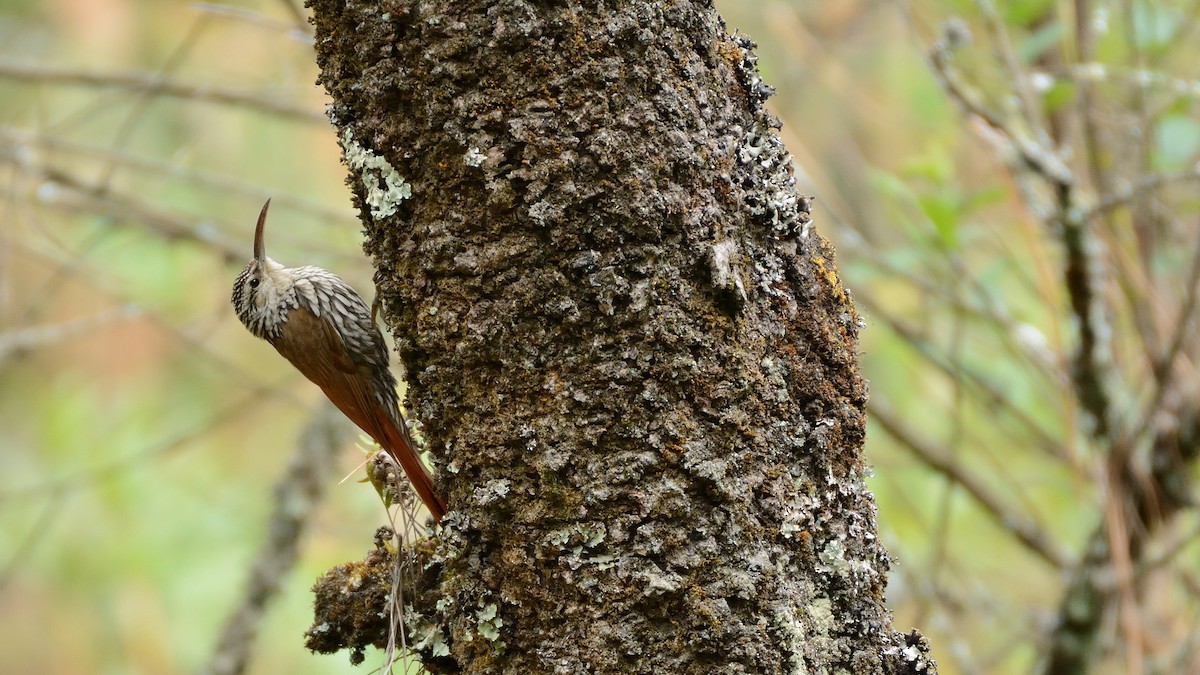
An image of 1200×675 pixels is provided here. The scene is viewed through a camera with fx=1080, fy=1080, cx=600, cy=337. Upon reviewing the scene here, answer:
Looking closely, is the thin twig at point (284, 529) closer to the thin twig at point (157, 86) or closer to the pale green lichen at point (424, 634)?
the thin twig at point (157, 86)

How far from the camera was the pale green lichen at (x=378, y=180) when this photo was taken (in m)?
1.47

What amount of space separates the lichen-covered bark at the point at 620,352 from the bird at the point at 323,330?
132 cm

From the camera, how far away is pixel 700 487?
136cm

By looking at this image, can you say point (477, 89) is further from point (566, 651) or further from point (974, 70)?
point (974, 70)

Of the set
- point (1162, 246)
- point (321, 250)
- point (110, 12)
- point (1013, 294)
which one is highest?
point (110, 12)

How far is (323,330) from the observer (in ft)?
9.98

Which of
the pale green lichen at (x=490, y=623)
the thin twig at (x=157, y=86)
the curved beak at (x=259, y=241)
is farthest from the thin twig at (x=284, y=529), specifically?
the pale green lichen at (x=490, y=623)

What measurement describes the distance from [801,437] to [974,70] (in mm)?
1969

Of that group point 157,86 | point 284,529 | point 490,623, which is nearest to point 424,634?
point 490,623

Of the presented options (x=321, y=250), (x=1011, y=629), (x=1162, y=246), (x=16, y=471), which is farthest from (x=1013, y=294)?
(x=16, y=471)

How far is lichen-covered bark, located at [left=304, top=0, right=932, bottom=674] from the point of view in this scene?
1.35m

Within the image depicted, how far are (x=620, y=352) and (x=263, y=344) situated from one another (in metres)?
6.01

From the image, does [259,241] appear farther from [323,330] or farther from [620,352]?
[620,352]

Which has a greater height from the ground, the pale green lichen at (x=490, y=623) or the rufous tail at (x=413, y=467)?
the rufous tail at (x=413, y=467)
